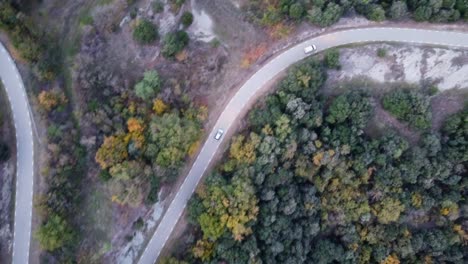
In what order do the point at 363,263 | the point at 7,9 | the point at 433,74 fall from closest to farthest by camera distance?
the point at 7,9 → the point at 433,74 → the point at 363,263

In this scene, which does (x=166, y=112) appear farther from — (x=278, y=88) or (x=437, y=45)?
(x=437, y=45)

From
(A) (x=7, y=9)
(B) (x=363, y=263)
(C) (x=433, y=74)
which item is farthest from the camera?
(B) (x=363, y=263)

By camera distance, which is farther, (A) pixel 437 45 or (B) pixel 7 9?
(A) pixel 437 45

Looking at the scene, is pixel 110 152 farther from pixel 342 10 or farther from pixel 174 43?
pixel 342 10

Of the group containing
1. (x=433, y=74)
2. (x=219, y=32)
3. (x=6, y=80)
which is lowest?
(x=433, y=74)

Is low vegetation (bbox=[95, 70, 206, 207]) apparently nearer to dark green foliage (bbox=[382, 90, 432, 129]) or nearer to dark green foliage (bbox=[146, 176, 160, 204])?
dark green foliage (bbox=[146, 176, 160, 204])

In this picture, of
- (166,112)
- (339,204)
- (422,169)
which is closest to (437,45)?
(422,169)

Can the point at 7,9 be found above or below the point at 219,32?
above
